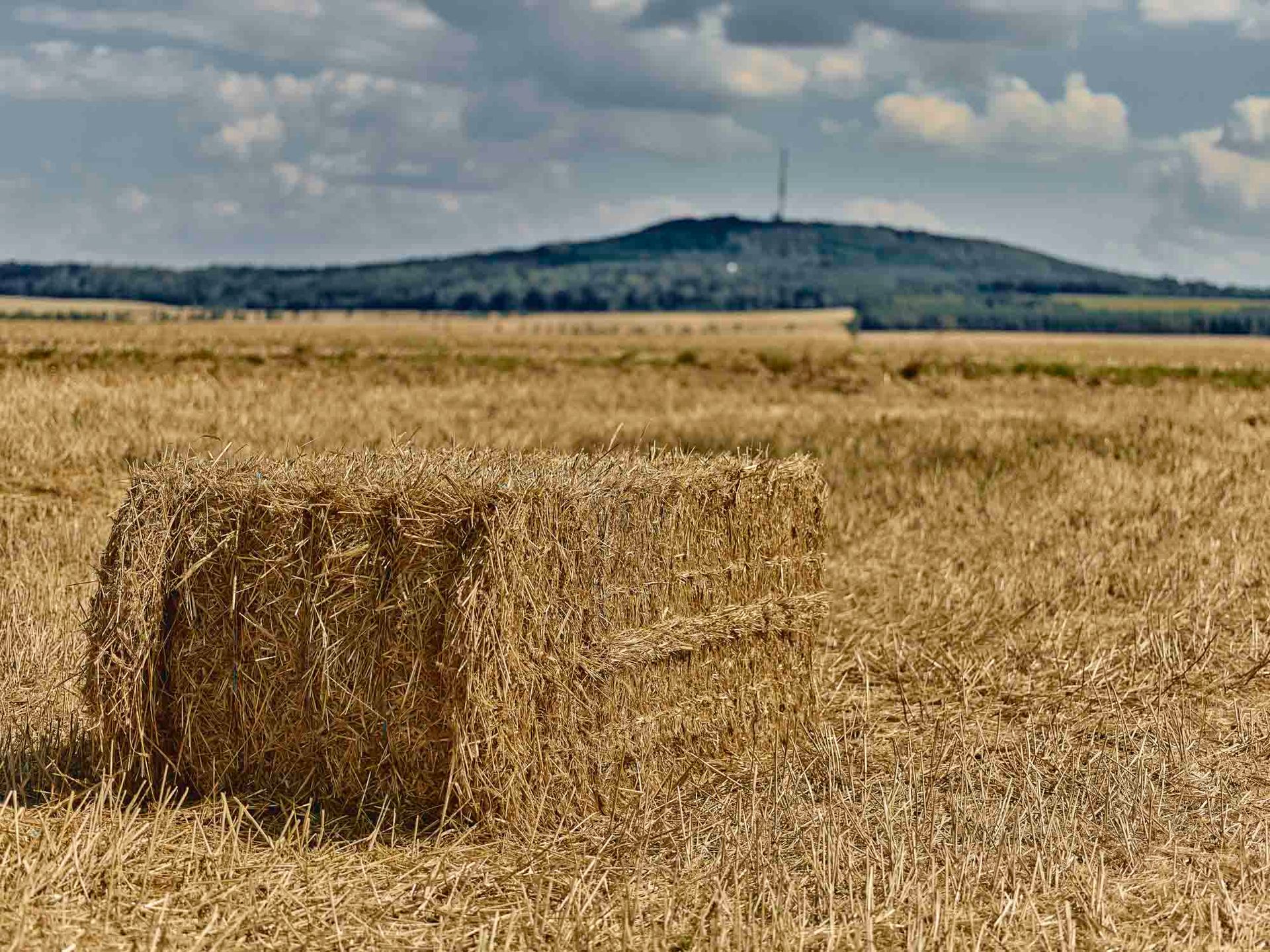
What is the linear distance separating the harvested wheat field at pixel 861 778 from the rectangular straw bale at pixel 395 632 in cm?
9

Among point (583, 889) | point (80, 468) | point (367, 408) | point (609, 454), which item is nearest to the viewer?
point (583, 889)

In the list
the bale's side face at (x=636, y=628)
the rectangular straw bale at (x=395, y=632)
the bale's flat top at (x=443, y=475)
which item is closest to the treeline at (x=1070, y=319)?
the bale's side face at (x=636, y=628)

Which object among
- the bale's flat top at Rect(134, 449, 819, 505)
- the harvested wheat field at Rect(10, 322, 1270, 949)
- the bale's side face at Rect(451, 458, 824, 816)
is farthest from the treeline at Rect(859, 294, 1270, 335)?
the bale's flat top at Rect(134, 449, 819, 505)

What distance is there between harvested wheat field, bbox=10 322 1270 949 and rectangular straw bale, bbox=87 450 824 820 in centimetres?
9

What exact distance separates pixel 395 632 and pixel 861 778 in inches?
98.8

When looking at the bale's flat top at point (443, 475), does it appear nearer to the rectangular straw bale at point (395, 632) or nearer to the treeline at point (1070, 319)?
the rectangular straw bale at point (395, 632)

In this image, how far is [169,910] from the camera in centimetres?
565

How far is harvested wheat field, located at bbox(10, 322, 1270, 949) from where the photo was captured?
18.5ft

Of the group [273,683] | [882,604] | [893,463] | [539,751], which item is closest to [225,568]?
[273,683]

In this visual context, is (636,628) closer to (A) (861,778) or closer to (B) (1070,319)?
(A) (861,778)

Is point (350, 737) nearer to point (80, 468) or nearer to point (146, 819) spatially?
point (146, 819)

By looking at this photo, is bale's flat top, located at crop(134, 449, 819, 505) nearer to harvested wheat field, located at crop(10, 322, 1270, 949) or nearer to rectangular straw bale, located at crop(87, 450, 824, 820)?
rectangular straw bale, located at crop(87, 450, 824, 820)

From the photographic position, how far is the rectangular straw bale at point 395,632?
6.57m

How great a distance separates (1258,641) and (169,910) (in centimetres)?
787
